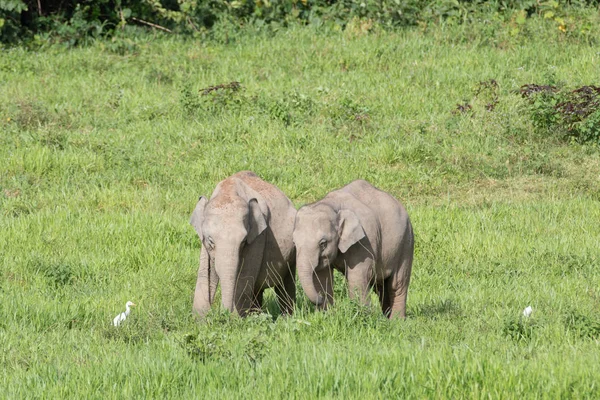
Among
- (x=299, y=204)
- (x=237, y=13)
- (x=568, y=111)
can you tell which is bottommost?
(x=299, y=204)

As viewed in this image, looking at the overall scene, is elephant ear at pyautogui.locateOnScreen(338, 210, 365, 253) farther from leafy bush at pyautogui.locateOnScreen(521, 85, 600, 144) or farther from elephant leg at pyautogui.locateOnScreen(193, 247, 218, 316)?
leafy bush at pyautogui.locateOnScreen(521, 85, 600, 144)

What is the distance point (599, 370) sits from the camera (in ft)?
18.5

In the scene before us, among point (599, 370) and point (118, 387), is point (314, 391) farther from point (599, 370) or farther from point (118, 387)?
point (599, 370)

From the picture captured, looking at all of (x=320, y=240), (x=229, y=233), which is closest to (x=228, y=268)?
(x=229, y=233)

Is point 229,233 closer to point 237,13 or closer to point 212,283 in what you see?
point 212,283

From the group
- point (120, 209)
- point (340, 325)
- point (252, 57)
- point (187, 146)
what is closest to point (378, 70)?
point (252, 57)

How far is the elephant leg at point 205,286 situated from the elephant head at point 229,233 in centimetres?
38

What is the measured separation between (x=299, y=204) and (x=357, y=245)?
472 centimetres

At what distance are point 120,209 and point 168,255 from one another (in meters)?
1.84

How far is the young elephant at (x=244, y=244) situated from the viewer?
7.06m

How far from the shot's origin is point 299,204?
11992 mm

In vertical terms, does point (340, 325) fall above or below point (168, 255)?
above

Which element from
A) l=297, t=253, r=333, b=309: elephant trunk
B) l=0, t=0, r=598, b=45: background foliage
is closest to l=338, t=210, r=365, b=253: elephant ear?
l=297, t=253, r=333, b=309: elephant trunk

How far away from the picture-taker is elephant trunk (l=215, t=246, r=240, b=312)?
7027 mm
